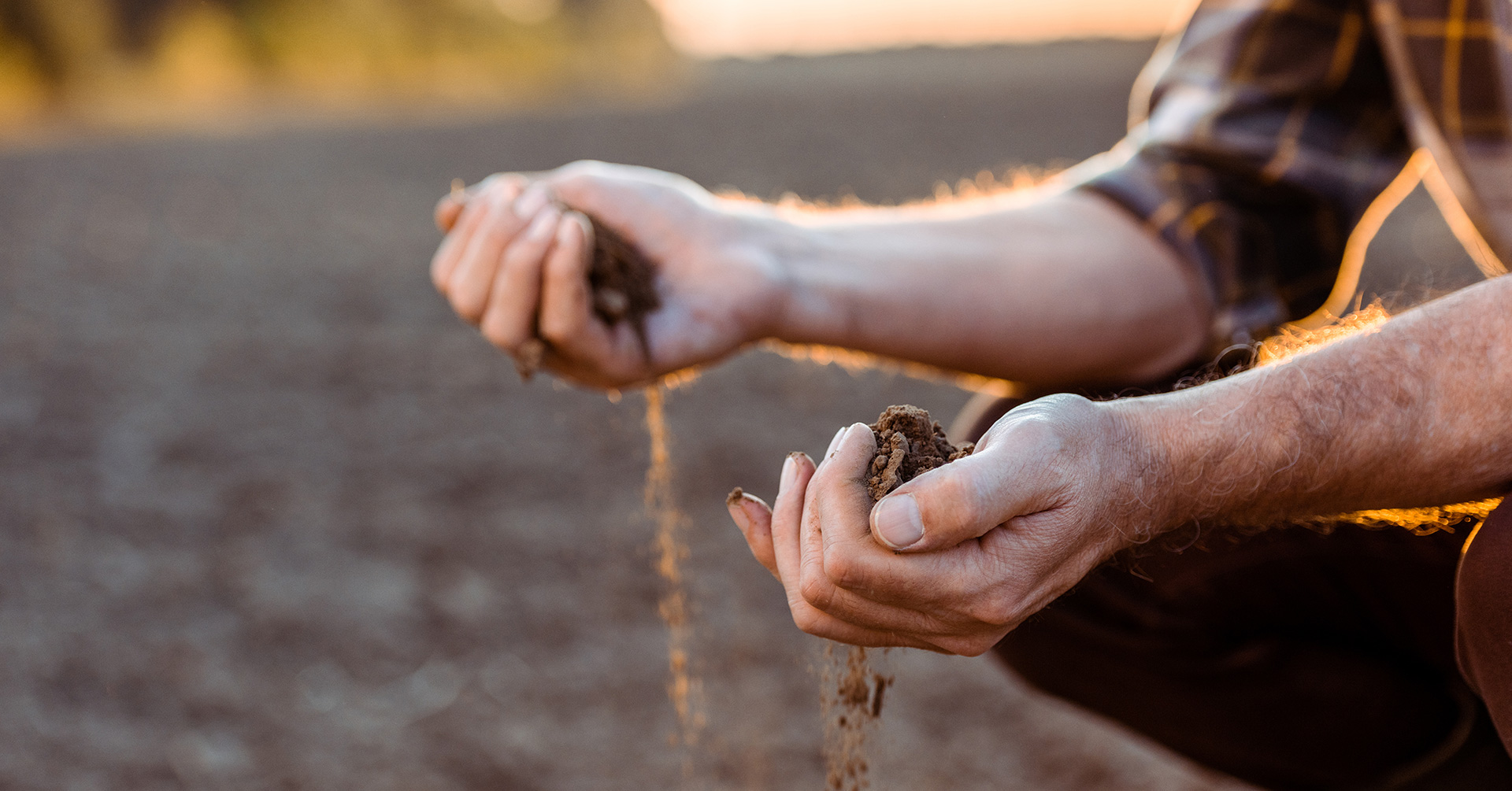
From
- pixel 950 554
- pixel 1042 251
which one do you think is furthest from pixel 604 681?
pixel 950 554

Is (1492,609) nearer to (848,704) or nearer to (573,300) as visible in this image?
Answer: (848,704)

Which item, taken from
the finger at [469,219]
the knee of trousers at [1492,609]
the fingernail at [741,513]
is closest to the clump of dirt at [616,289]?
the finger at [469,219]

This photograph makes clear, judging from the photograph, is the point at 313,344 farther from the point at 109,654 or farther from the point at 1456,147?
the point at 1456,147

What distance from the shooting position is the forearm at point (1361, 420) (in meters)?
0.96

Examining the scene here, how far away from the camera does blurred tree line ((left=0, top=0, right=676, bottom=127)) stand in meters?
21.7

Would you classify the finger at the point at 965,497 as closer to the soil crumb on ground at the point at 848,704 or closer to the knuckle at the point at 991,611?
the knuckle at the point at 991,611

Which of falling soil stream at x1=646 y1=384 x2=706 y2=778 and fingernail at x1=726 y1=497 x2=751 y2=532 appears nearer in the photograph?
fingernail at x1=726 y1=497 x2=751 y2=532

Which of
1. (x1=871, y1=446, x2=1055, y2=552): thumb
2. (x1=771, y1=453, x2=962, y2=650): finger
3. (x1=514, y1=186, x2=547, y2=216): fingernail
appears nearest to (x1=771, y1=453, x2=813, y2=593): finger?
(x1=771, y1=453, x2=962, y2=650): finger

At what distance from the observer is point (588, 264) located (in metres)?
1.49

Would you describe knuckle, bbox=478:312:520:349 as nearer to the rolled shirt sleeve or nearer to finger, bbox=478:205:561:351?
finger, bbox=478:205:561:351

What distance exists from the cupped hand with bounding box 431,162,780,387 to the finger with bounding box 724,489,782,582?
0.54m

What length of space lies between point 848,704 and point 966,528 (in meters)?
0.36

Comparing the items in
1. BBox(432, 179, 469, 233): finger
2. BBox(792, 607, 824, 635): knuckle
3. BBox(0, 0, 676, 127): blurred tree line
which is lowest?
BBox(792, 607, 824, 635): knuckle

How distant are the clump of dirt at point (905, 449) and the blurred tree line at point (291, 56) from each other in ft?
71.5
